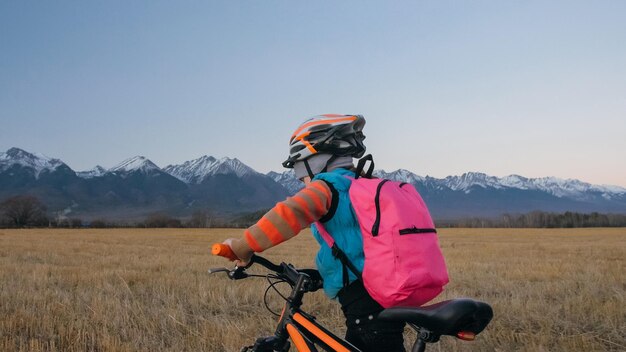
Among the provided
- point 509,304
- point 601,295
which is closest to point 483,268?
point 601,295

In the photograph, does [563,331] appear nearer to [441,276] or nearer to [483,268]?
[441,276]

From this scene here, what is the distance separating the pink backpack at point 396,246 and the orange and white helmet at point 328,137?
43cm

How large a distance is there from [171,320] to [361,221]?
4125 mm

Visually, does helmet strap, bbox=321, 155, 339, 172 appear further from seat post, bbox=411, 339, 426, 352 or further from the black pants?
seat post, bbox=411, 339, 426, 352

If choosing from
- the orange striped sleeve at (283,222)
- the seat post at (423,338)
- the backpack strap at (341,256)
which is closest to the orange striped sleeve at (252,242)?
the orange striped sleeve at (283,222)

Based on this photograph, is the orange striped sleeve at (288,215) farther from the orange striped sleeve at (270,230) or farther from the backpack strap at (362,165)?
the backpack strap at (362,165)

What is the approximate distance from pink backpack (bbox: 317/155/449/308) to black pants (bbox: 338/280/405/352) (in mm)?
223

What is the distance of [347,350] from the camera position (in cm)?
256

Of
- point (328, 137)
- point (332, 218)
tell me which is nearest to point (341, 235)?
point (332, 218)

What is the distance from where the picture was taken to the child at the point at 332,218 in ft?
8.55

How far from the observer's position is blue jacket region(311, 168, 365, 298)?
2.77m

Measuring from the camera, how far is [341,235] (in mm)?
2814

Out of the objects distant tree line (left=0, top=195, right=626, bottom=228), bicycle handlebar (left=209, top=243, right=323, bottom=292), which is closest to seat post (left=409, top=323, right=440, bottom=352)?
bicycle handlebar (left=209, top=243, right=323, bottom=292)

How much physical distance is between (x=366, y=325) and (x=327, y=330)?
1.05ft
